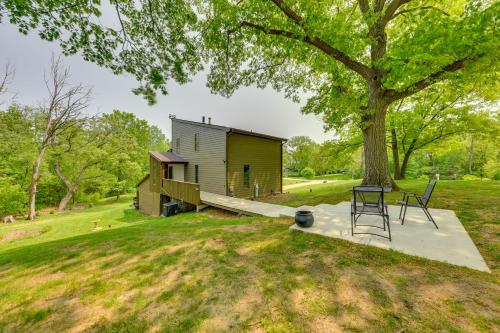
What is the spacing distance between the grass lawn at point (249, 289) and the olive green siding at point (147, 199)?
1037 centimetres

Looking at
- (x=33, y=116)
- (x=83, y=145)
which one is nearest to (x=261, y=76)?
(x=83, y=145)

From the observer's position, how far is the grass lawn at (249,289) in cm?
195

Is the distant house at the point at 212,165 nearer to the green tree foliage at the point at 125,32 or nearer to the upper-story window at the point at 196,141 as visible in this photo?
the upper-story window at the point at 196,141

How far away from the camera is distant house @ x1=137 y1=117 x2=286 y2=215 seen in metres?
12.0

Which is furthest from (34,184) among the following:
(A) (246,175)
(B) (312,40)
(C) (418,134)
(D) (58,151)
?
(C) (418,134)

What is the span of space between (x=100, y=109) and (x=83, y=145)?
4.47m

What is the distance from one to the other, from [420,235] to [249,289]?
370 centimetres

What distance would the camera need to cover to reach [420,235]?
3854 mm

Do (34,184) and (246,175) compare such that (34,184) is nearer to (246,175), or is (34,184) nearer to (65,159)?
(65,159)

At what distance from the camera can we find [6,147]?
1583 cm

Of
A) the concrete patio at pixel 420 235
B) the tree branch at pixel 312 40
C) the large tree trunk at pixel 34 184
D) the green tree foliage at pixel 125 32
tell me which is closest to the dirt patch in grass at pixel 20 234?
the large tree trunk at pixel 34 184

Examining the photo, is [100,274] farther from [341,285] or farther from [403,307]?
[403,307]

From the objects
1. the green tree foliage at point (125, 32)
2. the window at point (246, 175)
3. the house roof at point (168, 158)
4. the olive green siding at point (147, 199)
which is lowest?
the olive green siding at point (147, 199)

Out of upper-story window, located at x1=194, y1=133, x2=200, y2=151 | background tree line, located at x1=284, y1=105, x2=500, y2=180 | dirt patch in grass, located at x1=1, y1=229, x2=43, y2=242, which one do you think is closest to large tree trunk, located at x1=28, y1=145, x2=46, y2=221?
dirt patch in grass, located at x1=1, y1=229, x2=43, y2=242
